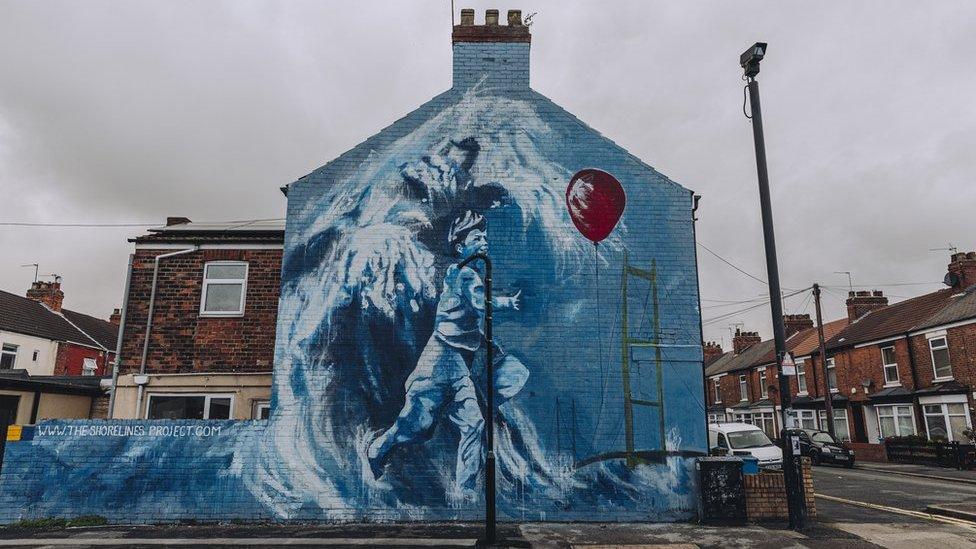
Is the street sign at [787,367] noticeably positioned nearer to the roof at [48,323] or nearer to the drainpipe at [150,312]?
the drainpipe at [150,312]

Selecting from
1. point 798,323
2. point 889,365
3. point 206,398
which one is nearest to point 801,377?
point 798,323

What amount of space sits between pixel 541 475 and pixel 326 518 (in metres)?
4.15

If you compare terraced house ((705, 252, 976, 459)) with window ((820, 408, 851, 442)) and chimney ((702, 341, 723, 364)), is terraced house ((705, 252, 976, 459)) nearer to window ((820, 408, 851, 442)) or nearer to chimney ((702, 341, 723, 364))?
window ((820, 408, 851, 442))

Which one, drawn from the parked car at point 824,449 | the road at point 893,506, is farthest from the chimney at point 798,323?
the road at point 893,506

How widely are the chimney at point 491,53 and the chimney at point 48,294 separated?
33236mm

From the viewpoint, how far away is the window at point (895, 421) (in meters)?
27.1

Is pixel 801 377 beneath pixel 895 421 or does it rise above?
above

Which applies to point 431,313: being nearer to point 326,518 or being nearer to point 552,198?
point 552,198

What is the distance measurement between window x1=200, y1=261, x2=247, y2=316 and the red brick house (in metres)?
0.02

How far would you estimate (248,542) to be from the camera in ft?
30.9

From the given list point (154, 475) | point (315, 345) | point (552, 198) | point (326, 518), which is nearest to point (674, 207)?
point (552, 198)

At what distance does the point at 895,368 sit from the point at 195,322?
3095 cm

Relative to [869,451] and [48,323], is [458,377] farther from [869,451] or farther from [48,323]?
[48,323]

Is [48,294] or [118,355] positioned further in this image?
[48,294]
